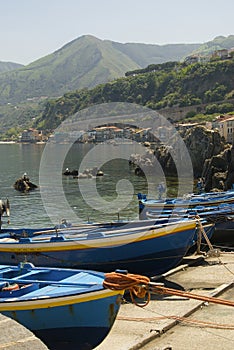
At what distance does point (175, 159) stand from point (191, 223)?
54.7 metres

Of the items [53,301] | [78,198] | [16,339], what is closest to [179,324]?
[53,301]

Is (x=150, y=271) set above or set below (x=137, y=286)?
below

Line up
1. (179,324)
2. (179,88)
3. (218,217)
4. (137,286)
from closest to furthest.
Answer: (137,286)
(179,324)
(218,217)
(179,88)

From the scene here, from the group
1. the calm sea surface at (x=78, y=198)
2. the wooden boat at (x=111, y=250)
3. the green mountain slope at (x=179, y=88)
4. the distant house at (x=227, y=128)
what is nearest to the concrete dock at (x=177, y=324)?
the wooden boat at (x=111, y=250)

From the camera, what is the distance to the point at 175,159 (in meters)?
72.1

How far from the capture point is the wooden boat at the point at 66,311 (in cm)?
1123

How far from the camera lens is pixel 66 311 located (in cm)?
1130

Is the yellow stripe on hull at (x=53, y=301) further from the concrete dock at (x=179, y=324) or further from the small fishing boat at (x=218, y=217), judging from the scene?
the small fishing boat at (x=218, y=217)

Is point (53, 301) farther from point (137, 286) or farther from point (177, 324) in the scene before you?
point (177, 324)

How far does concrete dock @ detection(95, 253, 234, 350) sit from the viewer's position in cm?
1124

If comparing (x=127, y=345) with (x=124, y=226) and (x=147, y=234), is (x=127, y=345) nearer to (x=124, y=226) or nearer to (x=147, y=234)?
(x=147, y=234)

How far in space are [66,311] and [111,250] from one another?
18.2ft

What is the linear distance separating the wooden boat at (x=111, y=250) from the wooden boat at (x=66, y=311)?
4.67m

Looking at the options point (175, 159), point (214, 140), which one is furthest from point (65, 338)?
point (175, 159)
